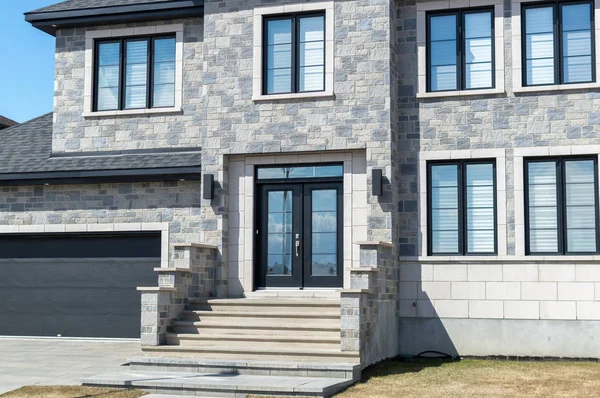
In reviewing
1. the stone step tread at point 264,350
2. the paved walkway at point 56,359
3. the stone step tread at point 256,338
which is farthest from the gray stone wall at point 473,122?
→ the paved walkway at point 56,359

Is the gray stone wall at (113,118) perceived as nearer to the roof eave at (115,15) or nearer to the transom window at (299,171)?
the roof eave at (115,15)

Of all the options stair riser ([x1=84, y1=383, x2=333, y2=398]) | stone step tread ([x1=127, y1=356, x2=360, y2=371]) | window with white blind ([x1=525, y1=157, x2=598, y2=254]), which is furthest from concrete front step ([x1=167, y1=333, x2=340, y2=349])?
window with white blind ([x1=525, y1=157, x2=598, y2=254])

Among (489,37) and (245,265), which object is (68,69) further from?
(489,37)

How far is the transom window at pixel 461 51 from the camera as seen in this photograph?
15719mm

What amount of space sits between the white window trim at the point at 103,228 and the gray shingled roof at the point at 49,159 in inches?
44.6

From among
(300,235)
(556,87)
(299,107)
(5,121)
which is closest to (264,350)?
(300,235)

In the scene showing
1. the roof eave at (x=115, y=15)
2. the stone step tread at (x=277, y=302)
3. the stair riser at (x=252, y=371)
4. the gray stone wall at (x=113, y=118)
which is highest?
the roof eave at (x=115, y=15)

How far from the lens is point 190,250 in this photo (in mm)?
15078

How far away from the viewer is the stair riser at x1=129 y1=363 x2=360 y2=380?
40.7 feet

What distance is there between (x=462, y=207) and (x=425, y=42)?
3087mm

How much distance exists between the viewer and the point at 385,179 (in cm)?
1527

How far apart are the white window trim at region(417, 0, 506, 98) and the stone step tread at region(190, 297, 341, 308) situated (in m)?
4.16

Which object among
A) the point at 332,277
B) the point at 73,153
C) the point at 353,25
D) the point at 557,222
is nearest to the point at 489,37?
the point at 353,25

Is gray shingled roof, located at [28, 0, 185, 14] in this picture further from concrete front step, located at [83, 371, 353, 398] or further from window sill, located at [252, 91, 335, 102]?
concrete front step, located at [83, 371, 353, 398]
